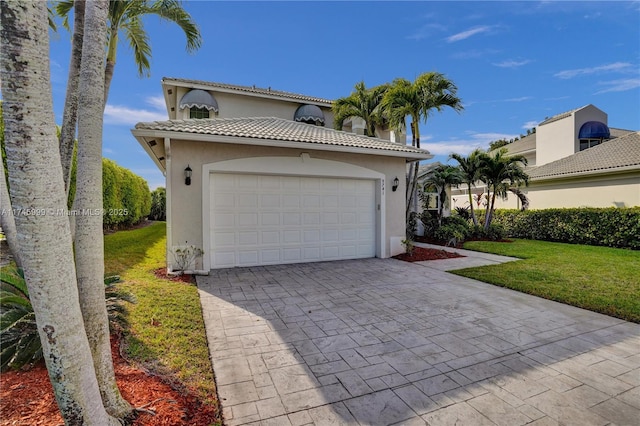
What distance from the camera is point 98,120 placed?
9.47 ft

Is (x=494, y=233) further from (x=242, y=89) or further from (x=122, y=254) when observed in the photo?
(x=122, y=254)

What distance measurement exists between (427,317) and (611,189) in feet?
56.5

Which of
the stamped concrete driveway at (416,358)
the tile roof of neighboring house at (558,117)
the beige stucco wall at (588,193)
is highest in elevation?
the tile roof of neighboring house at (558,117)

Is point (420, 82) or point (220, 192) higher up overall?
point (420, 82)

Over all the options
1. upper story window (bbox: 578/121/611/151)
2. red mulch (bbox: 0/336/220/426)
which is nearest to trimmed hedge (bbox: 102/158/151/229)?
red mulch (bbox: 0/336/220/426)

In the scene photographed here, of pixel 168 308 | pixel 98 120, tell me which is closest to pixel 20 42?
pixel 98 120

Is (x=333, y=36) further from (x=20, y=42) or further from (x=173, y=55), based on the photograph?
(x=20, y=42)

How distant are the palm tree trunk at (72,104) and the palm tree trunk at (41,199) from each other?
3.84m

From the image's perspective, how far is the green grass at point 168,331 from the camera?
12.4ft

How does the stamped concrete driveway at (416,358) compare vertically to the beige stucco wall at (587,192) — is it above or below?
below

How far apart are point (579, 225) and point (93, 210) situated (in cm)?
2014

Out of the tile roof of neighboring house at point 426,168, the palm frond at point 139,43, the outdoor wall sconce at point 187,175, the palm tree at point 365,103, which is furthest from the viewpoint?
the tile roof of neighboring house at point 426,168

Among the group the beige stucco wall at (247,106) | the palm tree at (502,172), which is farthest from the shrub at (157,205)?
the palm tree at (502,172)

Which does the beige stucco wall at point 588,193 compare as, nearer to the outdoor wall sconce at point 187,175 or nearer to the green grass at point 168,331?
the outdoor wall sconce at point 187,175
